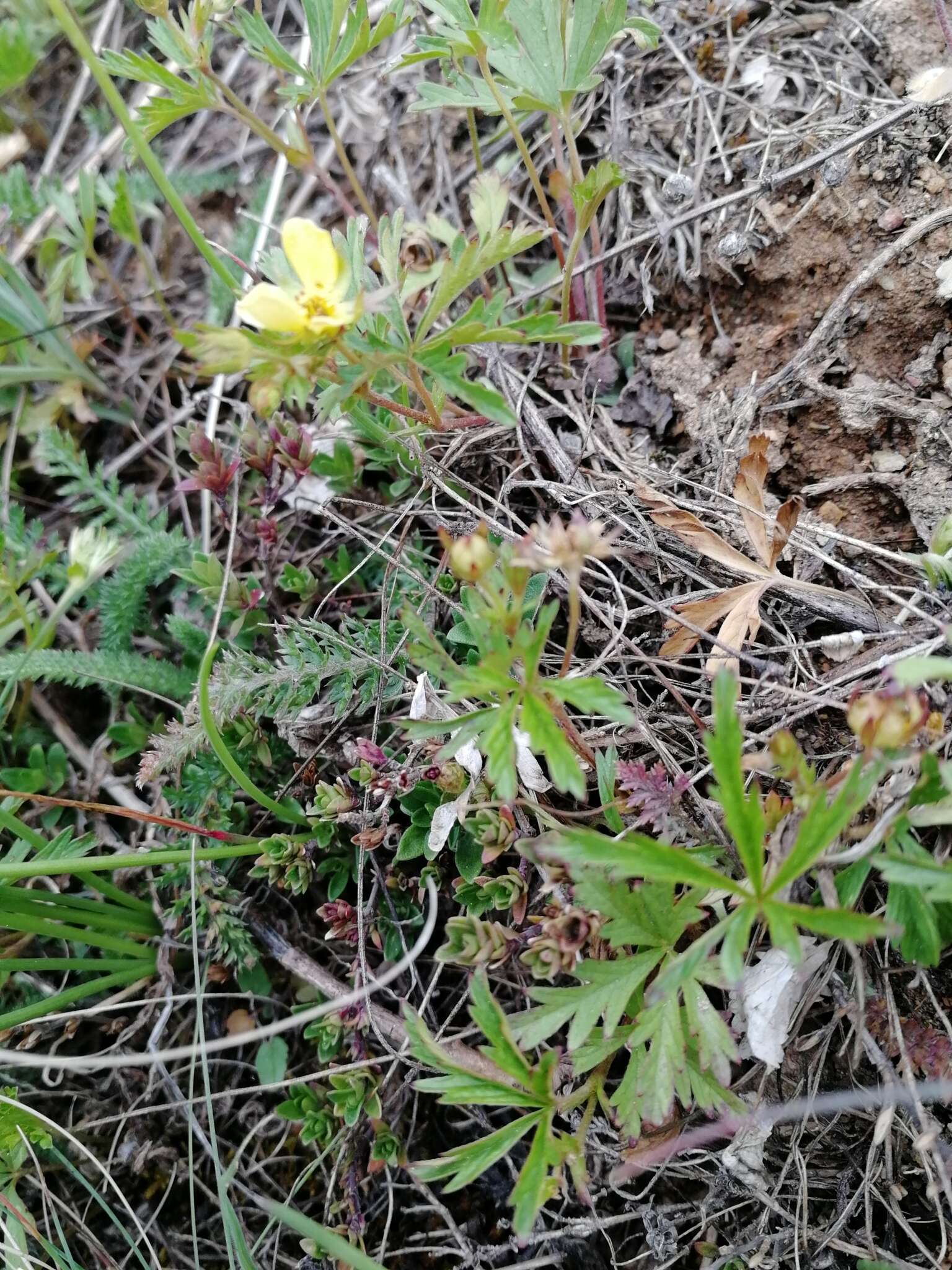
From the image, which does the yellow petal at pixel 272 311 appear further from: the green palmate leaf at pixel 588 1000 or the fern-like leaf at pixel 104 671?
the green palmate leaf at pixel 588 1000

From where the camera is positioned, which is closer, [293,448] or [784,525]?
[784,525]

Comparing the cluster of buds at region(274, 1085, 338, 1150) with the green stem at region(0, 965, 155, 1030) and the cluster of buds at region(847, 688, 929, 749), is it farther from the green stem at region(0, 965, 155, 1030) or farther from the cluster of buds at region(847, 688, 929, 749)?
the cluster of buds at region(847, 688, 929, 749)

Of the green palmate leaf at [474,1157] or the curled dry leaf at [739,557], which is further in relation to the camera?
the curled dry leaf at [739,557]

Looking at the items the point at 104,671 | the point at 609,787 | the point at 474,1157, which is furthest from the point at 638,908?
the point at 104,671

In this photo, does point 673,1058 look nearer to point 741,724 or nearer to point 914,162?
point 741,724

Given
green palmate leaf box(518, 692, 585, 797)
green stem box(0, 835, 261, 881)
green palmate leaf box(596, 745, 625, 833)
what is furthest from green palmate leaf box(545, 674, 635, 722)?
green stem box(0, 835, 261, 881)

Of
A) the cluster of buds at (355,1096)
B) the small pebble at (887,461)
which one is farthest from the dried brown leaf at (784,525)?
the cluster of buds at (355,1096)

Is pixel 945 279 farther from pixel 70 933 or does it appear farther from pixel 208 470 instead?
pixel 70 933
